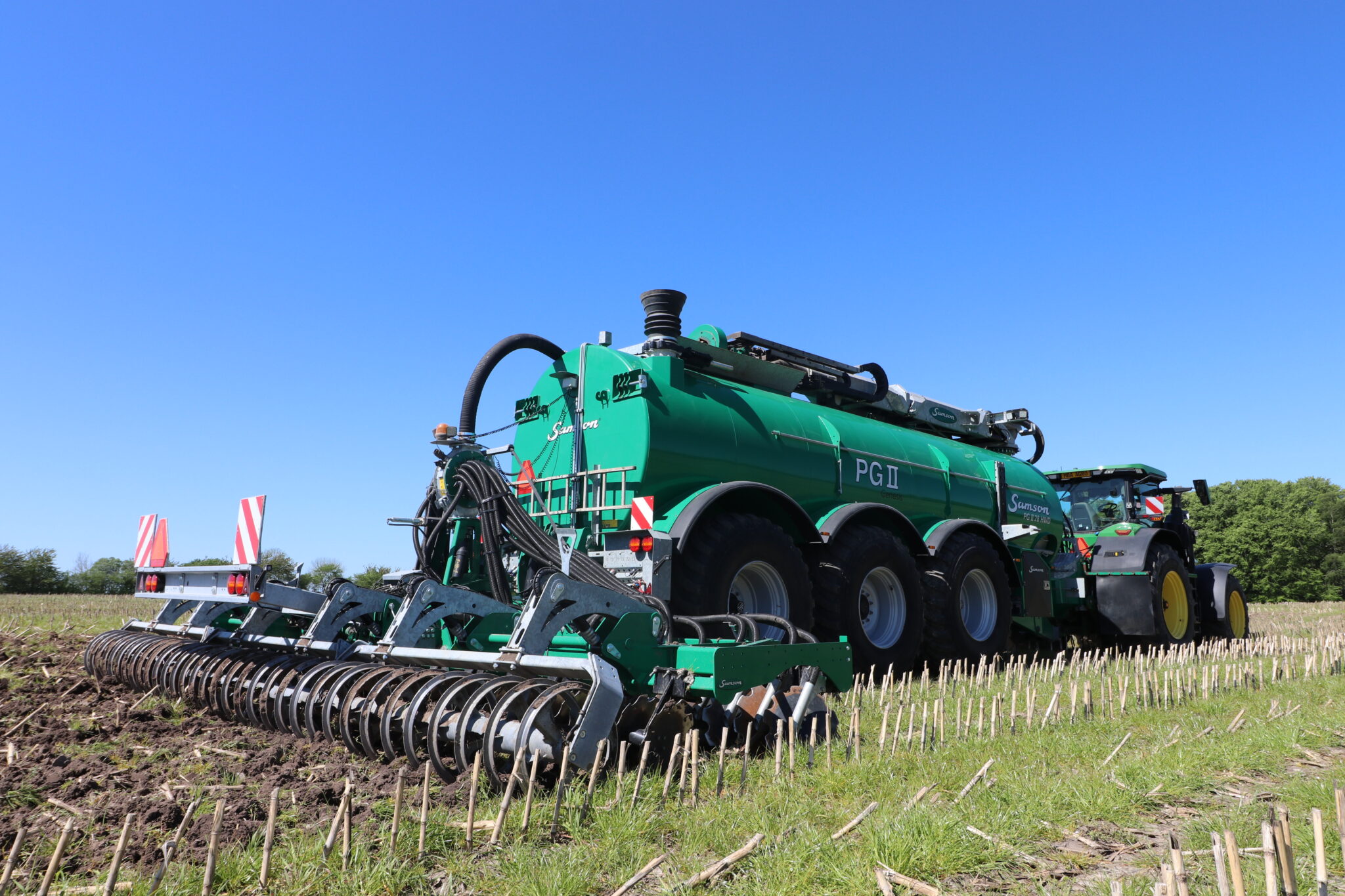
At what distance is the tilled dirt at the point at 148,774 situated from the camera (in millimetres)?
3521

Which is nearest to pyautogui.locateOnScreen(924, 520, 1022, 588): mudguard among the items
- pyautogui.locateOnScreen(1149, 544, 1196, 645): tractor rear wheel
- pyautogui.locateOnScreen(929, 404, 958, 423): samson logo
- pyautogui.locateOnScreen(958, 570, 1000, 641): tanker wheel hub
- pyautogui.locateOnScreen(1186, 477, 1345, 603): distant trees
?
pyautogui.locateOnScreen(958, 570, 1000, 641): tanker wheel hub

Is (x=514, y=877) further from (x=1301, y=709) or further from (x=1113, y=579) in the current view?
(x=1113, y=579)

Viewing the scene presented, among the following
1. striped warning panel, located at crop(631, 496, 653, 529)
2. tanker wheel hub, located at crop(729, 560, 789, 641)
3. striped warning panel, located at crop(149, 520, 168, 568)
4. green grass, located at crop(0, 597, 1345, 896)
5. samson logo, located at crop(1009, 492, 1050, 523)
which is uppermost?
samson logo, located at crop(1009, 492, 1050, 523)

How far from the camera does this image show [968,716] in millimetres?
5148

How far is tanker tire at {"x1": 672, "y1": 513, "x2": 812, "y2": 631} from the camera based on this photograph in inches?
254

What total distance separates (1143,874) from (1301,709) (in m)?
4.32

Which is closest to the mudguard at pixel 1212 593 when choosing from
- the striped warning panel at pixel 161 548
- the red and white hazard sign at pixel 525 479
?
the red and white hazard sign at pixel 525 479

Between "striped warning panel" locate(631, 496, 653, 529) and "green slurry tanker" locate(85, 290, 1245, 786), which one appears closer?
"green slurry tanker" locate(85, 290, 1245, 786)

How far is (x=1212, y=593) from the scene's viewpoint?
42.6 ft

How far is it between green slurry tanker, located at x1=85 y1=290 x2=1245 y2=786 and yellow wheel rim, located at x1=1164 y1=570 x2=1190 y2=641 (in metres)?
2.28

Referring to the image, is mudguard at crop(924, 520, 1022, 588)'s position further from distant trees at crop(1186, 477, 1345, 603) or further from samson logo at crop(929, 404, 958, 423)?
distant trees at crop(1186, 477, 1345, 603)

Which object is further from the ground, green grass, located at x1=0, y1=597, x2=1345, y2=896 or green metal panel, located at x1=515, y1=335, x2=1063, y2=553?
green metal panel, located at x1=515, y1=335, x2=1063, y2=553

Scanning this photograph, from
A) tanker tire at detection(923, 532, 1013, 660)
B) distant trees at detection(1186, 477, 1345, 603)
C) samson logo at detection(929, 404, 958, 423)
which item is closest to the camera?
tanker tire at detection(923, 532, 1013, 660)

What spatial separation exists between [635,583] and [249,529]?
100 inches
